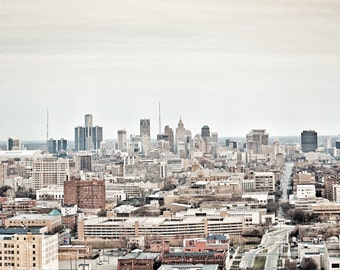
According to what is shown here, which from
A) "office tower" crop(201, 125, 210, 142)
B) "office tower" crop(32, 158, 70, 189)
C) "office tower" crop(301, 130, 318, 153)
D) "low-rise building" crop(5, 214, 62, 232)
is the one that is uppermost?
"office tower" crop(201, 125, 210, 142)

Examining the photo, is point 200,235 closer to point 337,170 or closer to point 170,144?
point 337,170

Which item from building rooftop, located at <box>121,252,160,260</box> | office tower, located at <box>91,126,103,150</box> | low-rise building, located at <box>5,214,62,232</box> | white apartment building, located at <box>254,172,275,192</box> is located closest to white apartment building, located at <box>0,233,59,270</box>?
building rooftop, located at <box>121,252,160,260</box>

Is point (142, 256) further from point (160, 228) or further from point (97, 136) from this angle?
point (97, 136)

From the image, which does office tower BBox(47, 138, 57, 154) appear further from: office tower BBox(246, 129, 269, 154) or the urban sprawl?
office tower BBox(246, 129, 269, 154)

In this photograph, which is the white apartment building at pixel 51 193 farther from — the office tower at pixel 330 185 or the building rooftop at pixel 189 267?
the building rooftop at pixel 189 267

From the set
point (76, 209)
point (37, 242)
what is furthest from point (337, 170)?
point (37, 242)

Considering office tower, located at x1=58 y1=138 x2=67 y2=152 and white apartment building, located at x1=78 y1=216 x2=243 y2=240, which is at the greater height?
office tower, located at x1=58 y1=138 x2=67 y2=152

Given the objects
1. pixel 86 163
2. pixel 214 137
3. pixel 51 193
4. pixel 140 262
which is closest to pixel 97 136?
pixel 86 163
